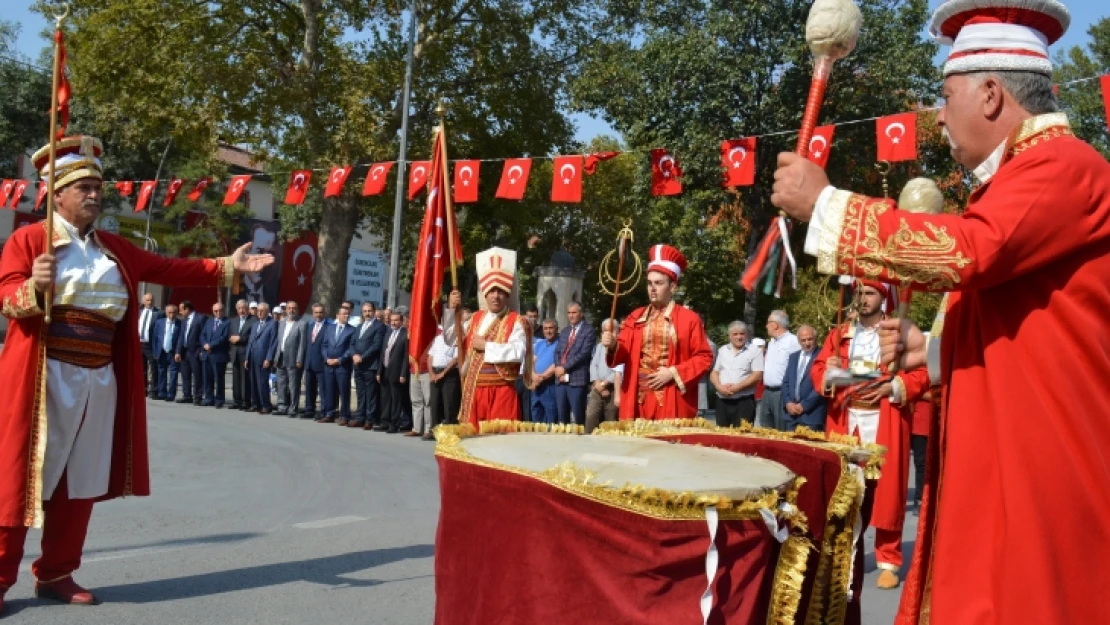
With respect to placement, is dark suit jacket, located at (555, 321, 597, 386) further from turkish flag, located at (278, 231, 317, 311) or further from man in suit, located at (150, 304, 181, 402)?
turkish flag, located at (278, 231, 317, 311)

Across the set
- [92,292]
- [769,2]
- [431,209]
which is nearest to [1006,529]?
[92,292]

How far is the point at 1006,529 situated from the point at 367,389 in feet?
48.4

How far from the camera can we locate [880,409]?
23.4 feet

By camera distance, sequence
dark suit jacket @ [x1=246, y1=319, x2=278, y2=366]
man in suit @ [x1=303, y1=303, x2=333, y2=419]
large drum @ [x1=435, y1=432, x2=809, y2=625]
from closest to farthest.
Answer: large drum @ [x1=435, y1=432, x2=809, y2=625], man in suit @ [x1=303, y1=303, x2=333, y2=419], dark suit jacket @ [x1=246, y1=319, x2=278, y2=366]

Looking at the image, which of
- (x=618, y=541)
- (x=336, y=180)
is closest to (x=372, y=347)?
(x=336, y=180)

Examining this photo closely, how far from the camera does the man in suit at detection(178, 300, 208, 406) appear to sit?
19.2 meters

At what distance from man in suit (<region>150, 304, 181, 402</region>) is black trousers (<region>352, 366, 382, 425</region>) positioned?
487 centimetres

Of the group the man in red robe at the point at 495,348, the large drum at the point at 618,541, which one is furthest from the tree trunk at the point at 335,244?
the large drum at the point at 618,541

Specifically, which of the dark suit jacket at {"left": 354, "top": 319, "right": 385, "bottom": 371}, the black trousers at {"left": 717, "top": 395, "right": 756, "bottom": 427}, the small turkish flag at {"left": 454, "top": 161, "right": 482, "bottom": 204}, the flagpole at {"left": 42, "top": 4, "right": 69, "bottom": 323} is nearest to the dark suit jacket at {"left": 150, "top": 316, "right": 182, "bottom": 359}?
the dark suit jacket at {"left": 354, "top": 319, "right": 385, "bottom": 371}

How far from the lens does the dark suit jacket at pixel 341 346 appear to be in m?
16.8

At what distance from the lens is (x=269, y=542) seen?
7.27 m

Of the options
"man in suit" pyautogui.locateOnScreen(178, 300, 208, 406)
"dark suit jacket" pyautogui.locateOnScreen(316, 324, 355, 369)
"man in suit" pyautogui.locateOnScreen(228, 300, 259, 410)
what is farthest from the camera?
"man in suit" pyautogui.locateOnScreen(178, 300, 208, 406)

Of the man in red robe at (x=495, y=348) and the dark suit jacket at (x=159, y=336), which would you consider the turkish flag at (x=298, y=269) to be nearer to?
the dark suit jacket at (x=159, y=336)

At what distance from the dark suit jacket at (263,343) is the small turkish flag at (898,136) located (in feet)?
34.8
